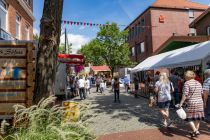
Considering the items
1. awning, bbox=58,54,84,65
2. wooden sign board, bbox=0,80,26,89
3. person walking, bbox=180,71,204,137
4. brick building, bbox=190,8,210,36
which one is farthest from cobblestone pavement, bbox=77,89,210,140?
brick building, bbox=190,8,210,36

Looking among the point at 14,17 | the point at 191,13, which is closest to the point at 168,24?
the point at 191,13

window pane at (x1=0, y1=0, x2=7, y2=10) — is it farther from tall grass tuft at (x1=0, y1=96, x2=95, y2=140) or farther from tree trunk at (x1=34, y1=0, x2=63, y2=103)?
tall grass tuft at (x1=0, y1=96, x2=95, y2=140)

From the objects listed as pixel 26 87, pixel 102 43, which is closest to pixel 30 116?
pixel 26 87

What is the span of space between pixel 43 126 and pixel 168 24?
38.6 m

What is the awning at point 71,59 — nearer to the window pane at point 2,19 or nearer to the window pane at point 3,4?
the window pane at point 2,19

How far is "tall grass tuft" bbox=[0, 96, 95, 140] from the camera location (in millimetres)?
3352

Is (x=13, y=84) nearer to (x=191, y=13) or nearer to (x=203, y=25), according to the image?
Result: (x=203, y=25)

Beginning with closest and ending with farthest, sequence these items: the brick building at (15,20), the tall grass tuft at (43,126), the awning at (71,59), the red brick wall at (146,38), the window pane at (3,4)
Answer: the tall grass tuft at (43,126), the window pane at (3,4), the brick building at (15,20), the awning at (71,59), the red brick wall at (146,38)

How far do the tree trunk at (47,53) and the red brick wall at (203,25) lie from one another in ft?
73.8

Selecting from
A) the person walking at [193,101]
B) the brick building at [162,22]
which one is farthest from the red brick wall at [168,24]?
the person walking at [193,101]

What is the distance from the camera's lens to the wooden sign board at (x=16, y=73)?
7098 mm

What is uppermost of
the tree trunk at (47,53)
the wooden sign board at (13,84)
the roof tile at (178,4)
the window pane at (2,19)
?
the roof tile at (178,4)

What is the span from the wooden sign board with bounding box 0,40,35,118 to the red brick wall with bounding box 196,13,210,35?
21305mm

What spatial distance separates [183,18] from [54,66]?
38.9m
